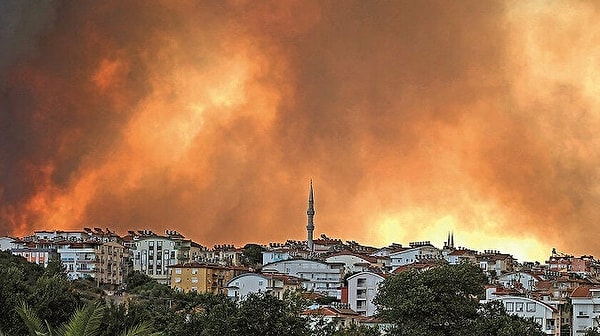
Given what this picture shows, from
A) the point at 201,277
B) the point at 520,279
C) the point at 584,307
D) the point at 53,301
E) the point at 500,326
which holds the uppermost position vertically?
the point at 520,279

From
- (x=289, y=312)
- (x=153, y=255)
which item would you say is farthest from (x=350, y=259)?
(x=289, y=312)

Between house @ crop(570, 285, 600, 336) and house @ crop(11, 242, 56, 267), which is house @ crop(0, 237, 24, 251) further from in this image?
house @ crop(570, 285, 600, 336)

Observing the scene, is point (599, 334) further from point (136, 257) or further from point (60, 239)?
point (60, 239)

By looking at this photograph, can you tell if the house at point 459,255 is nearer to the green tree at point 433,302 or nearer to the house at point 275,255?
the house at point 275,255

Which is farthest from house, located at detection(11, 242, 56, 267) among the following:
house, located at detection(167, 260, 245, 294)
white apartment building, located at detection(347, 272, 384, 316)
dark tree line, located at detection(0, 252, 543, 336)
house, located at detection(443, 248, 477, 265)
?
dark tree line, located at detection(0, 252, 543, 336)

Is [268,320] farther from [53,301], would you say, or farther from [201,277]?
[201,277]

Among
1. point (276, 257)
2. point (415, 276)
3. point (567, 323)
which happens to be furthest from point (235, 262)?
point (415, 276)
